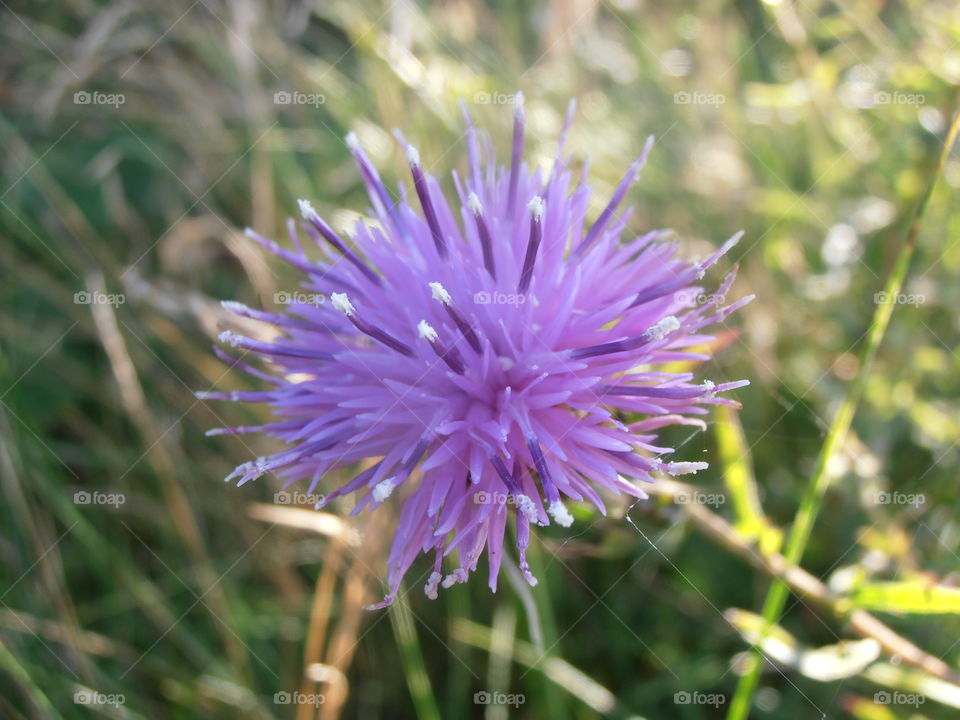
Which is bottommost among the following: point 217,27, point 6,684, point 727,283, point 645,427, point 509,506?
point 6,684

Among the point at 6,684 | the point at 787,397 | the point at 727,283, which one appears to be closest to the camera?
the point at 727,283

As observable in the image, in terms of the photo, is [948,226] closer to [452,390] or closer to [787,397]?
[787,397]

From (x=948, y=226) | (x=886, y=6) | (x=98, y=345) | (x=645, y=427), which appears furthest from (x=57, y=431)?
(x=886, y=6)

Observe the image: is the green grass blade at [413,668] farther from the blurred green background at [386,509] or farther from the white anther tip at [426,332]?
the white anther tip at [426,332]

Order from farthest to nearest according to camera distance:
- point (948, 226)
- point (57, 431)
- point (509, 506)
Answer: point (57, 431) < point (948, 226) < point (509, 506)

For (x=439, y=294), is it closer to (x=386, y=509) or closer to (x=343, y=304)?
(x=343, y=304)
